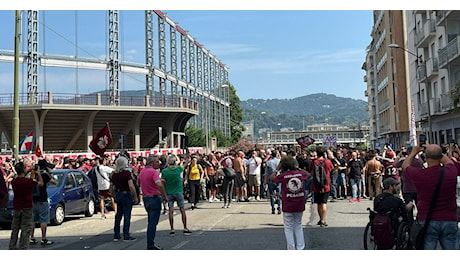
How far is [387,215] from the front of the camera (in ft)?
24.0

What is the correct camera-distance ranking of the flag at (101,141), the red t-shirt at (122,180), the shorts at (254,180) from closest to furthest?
1. the red t-shirt at (122,180)
2. the flag at (101,141)
3. the shorts at (254,180)

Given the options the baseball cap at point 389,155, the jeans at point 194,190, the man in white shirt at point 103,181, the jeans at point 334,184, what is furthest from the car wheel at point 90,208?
the baseball cap at point 389,155

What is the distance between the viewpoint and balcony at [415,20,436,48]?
38162 mm

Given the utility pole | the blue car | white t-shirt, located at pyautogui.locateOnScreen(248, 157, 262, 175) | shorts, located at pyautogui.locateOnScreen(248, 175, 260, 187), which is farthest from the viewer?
shorts, located at pyautogui.locateOnScreen(248, 175, 260, 187)

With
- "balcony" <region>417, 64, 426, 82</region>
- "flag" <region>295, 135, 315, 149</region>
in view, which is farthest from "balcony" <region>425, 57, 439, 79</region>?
"flag" <region>295, 135, 315, 149</region>

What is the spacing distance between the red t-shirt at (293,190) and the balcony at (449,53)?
2753 cm

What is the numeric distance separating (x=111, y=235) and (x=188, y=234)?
1.79 meters

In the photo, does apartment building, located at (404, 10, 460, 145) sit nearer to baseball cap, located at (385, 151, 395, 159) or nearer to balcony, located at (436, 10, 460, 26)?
balcony, located at (436, 10, 460, 26)

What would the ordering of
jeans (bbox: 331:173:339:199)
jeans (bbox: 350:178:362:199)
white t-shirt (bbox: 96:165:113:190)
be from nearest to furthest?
white t-shirt (bbox: 96:165:113:190) → jeans (bbox: 350:178:362:199) → jeans (bbox: 331:173:339:199)

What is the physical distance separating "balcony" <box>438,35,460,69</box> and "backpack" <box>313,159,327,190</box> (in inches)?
955

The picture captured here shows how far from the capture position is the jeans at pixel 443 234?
5645mm

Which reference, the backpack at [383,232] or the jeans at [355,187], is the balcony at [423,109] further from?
the backpack at [383,232]

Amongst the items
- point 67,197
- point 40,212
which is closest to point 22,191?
point 40,212

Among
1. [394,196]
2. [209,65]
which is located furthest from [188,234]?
[209,65]
